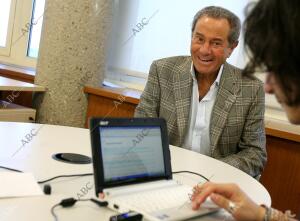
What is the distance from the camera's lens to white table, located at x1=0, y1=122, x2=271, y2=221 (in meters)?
0.99

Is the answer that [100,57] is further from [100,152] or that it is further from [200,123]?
[100,152]

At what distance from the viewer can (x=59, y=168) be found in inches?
52.1

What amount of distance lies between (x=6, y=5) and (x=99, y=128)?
324cm

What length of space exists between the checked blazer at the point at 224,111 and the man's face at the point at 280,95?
1.04 m

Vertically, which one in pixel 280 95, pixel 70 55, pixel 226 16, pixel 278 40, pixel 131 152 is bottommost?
pixel 131 152

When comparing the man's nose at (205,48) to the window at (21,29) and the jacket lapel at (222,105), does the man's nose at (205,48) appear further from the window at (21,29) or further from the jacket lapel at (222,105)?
the window at (21,29)

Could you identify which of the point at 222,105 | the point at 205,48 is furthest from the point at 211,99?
the point at 205,48

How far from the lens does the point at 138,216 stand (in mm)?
968

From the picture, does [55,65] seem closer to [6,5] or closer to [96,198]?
[6,5]

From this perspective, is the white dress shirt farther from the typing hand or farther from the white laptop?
the typing hand

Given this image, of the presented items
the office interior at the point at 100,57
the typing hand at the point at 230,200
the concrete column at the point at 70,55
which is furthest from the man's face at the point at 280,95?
the concrete column at the point at 70,55

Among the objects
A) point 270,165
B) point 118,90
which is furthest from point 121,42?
point 270,165

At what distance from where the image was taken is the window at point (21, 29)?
12.5 ft

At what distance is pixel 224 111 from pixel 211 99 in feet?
0.34
